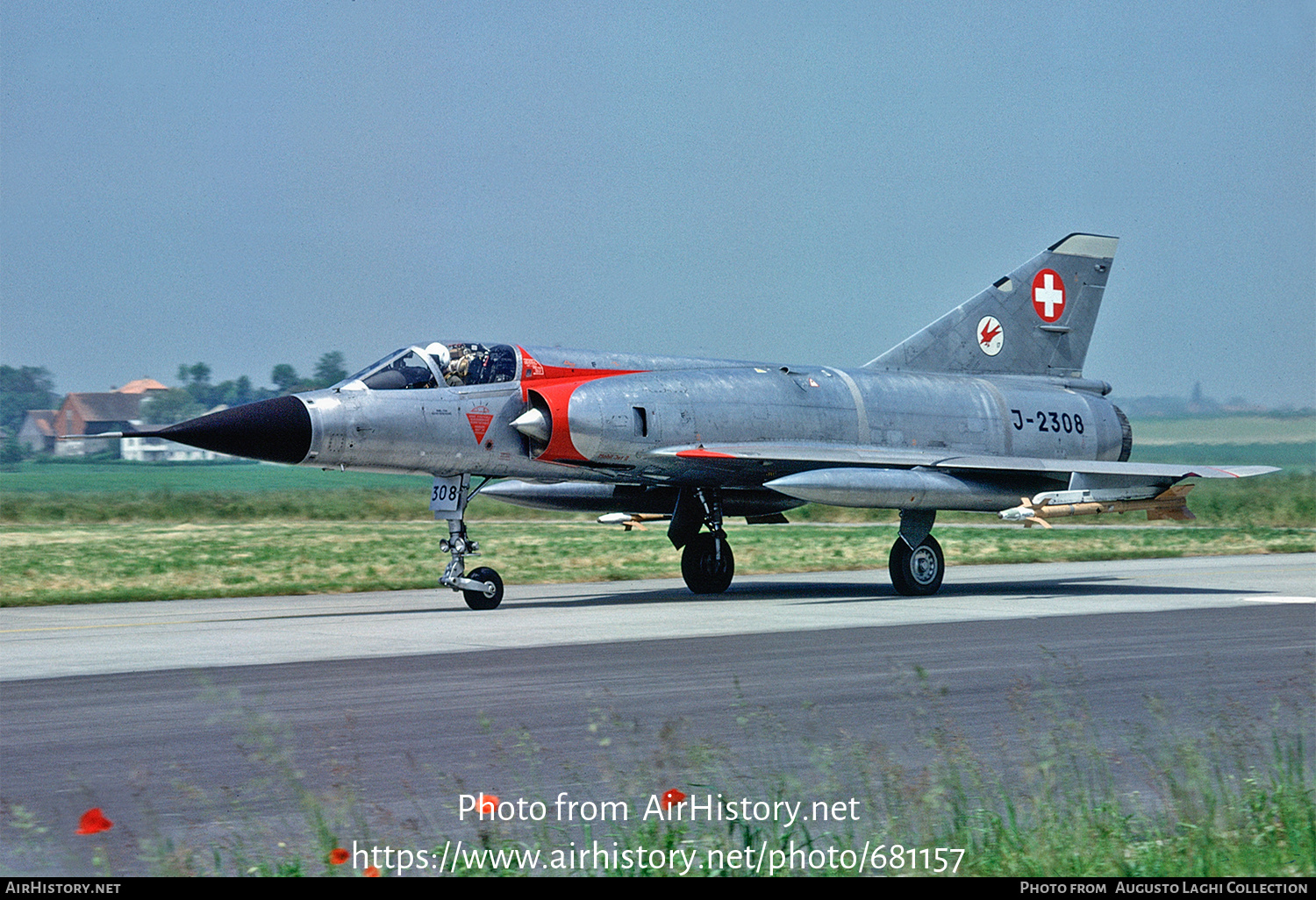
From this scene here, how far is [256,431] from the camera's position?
1555 centimetres

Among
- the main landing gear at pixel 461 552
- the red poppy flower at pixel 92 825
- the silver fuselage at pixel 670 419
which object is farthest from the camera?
the main landing gear at pixel 461 552

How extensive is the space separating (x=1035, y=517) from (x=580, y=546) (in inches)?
515

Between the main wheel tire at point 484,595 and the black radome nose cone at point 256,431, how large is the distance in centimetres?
251

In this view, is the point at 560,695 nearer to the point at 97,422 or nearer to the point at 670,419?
the point at 670,419

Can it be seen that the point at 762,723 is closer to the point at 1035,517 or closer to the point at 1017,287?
the point at 1035,517

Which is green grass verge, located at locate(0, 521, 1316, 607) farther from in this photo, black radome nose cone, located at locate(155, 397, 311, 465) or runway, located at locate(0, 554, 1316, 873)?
black radome nose cone, located at locate(155, 397, 311, 465)

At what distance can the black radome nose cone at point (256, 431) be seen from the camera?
15.4 m

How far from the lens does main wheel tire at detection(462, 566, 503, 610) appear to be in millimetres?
16984

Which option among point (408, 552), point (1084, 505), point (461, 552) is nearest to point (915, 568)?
point (1084, 505)

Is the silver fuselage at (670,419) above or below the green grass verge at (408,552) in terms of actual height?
above

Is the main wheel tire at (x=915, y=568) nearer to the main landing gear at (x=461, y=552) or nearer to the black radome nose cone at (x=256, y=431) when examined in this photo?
the main landing gear at (x=461, y=552)

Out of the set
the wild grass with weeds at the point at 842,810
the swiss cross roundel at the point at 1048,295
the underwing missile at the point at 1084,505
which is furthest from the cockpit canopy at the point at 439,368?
the swiss cross roundel at the point at 1048,295

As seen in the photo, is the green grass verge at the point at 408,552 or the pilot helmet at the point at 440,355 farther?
the green grass verge at the point at 408,552

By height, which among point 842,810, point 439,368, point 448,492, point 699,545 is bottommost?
point 842,810
